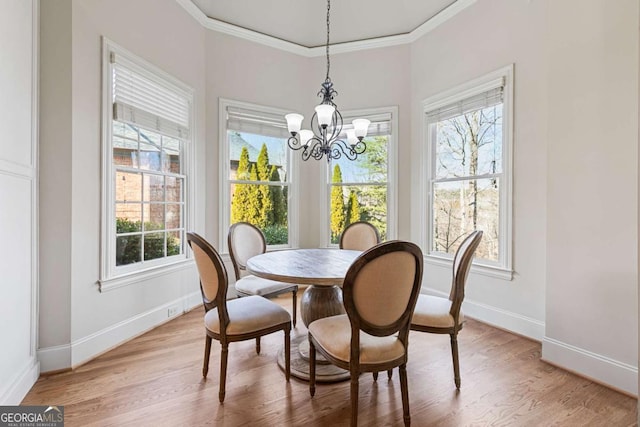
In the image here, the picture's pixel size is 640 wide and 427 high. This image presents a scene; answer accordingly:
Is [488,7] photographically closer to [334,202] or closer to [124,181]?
[334,202]

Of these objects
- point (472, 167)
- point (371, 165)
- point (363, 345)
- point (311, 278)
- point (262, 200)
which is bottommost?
point (363, 345)

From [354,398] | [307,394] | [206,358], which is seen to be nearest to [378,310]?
[354,398]

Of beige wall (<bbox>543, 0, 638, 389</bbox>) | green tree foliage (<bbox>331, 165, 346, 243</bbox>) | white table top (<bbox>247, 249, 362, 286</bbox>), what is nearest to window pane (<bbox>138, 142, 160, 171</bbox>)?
white table top (<bbox>247, 249, 362, 286</bbox>)

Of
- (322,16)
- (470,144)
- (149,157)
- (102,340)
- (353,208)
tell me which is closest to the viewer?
(102,340)

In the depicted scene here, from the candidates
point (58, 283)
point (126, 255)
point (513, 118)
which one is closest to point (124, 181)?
point (126, 255)

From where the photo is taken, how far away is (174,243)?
133 inches

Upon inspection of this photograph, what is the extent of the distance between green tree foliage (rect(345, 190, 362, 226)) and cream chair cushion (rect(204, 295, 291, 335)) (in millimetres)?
2397

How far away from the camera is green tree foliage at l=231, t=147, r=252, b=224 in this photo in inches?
158

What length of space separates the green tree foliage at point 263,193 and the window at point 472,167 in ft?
6.80

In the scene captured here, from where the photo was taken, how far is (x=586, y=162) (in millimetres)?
2150

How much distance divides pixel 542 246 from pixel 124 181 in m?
3.74

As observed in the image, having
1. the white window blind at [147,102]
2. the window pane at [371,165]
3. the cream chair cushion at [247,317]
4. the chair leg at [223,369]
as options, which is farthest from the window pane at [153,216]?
the window pane at [371,165]

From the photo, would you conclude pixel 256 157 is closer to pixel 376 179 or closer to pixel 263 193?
pixel 263 193

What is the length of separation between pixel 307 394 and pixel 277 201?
2.72 meters
